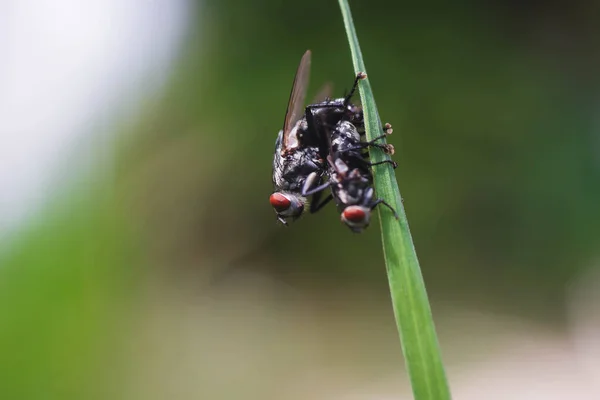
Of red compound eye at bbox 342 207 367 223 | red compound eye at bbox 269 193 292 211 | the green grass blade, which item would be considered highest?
red compound eye at bbox 269 193 292 211

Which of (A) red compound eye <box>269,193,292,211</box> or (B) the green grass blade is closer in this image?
(B) the green grass blade

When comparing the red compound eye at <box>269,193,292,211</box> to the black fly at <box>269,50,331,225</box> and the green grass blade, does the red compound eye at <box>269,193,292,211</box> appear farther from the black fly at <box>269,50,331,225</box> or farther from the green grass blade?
the green grass blade

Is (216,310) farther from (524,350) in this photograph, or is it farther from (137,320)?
(524,350)

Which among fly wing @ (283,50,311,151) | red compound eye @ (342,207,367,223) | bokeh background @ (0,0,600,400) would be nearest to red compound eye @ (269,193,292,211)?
fly wing @ (283,50,311,151)

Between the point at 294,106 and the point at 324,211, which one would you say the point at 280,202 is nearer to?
the point at 294,106

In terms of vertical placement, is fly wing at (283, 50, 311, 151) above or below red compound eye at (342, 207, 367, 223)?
above

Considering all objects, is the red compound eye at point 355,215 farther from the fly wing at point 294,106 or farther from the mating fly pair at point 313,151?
the fly wing at point 294,106

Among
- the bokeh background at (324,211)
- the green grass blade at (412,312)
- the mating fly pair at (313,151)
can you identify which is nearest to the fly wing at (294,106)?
the mating fly pair at (313,151)
